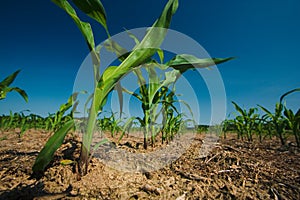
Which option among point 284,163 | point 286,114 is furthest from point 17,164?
point 286,114

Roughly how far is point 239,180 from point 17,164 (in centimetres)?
109

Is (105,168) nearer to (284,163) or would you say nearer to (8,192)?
(8,192)

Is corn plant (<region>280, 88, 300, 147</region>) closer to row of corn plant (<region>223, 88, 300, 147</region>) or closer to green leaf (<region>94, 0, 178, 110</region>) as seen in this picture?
row of corn plant (<region>223, 88, 300, 147</region>)

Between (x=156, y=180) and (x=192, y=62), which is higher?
(x=192, y=62)

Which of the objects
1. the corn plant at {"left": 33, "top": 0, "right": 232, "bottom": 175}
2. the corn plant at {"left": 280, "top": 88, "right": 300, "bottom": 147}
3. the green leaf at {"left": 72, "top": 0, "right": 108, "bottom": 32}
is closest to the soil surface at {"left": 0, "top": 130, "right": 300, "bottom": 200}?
the corn plant at {"left": 33, "top": 0, "right": 232, "bottom": 175}

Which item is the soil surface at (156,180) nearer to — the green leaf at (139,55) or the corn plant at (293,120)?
the green leaf at (139,55)

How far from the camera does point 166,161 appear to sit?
1071mm

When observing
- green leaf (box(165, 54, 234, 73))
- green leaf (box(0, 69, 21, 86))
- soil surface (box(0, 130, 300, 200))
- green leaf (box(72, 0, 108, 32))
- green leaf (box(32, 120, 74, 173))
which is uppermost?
green leaf (box(72, 0, 108, 32))

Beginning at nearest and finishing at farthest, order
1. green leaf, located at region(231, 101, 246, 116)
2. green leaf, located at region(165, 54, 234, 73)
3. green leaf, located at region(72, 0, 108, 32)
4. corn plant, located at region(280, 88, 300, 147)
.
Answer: green leaf, located at region(72, 0, 108, 32) < green leaf, located at region(165, 54, 234, 73) < corn plant, located at region(280, 88, 300, 147) < green leaf, located at region(231, 101, 246, 116)

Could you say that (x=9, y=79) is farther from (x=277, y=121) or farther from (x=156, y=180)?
(x=277, y=121)

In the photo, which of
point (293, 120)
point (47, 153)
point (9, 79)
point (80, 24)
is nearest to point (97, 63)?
point (80, 24)

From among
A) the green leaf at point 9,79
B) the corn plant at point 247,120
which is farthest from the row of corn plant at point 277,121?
the green leaf at point 9,79

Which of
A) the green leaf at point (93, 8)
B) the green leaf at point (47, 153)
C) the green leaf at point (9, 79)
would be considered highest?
the green leaf at point (93, 8)

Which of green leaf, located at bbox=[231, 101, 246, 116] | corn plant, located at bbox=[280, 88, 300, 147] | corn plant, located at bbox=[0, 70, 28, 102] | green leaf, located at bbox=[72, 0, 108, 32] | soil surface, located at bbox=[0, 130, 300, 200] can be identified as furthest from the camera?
green leaf, located at bbox=[231, 101, 246, 116]
